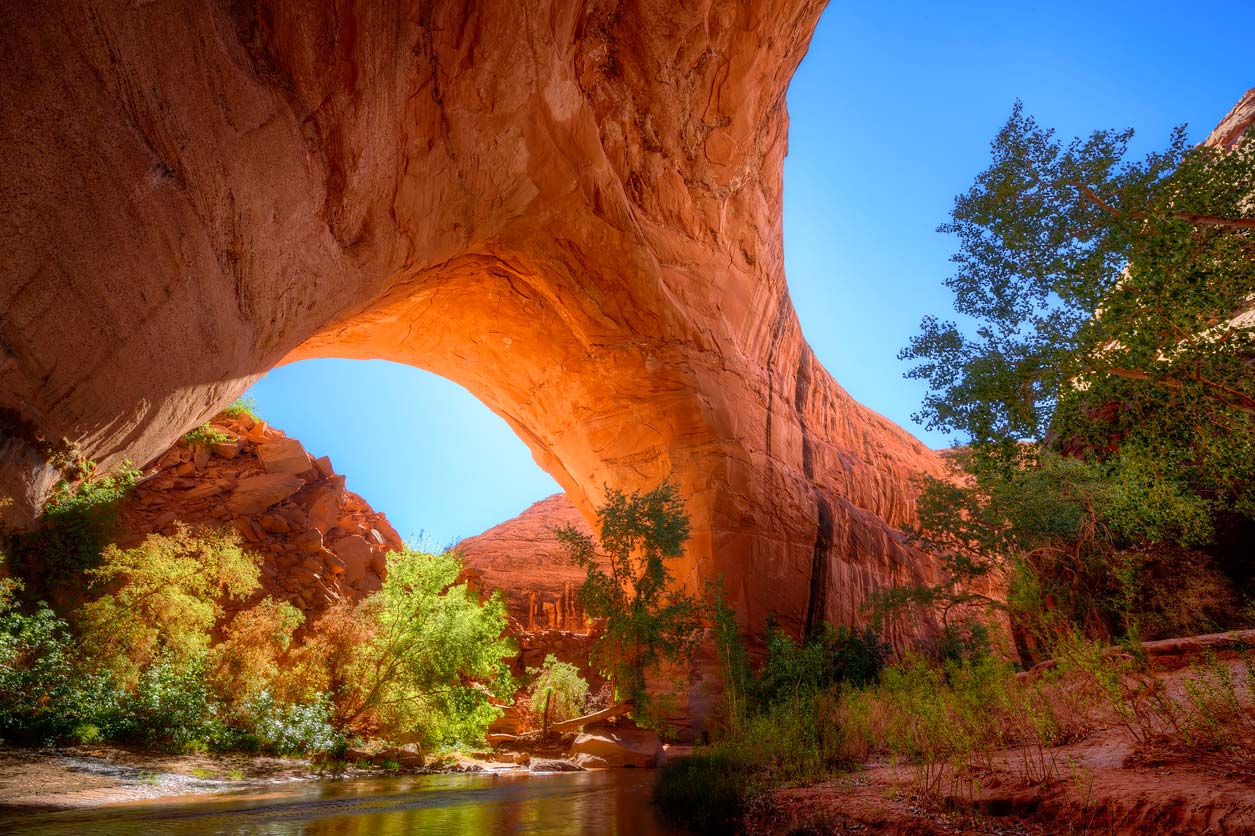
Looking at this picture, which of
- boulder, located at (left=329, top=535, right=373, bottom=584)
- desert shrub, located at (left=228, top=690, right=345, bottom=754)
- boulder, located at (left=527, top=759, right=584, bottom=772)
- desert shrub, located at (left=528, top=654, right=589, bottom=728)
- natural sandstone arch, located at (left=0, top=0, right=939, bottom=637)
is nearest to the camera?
natural sandstone arch, located at (left=0, top=0, right=939, bottom=637)

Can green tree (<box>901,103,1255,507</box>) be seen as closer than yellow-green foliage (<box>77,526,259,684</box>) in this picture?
Yes

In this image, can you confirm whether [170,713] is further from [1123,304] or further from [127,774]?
[1123,304]

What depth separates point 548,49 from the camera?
1023cm

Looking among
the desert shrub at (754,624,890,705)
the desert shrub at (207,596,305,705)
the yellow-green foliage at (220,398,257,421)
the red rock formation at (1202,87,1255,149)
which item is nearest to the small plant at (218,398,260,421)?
the yellow-green foliage at (220,398,257,421)

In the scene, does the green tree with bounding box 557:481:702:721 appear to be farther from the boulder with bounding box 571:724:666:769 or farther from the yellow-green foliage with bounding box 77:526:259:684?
the yellow-green foliage with bounding box 77:526:259:684

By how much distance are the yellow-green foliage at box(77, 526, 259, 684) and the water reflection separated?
14.9 feet

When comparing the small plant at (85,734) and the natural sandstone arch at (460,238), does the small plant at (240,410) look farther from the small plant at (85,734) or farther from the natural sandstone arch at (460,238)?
the small plant at (85,734)

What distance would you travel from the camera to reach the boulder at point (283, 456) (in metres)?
18.3

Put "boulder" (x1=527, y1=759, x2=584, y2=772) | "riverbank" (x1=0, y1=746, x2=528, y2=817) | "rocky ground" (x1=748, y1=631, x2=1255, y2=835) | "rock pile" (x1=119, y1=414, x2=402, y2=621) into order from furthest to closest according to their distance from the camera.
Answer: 1. "rock pile" (x1=119, y1=414, x2=402, y2=621)
2. "boulder" (x1=527, y1=759, x2=584, y2=772)
3. "riverbank" (x1=0, y1=746, x2=528, y2=817)
4. "rocky ground" (x1=748, y1=631, x2=1255, y2=835)

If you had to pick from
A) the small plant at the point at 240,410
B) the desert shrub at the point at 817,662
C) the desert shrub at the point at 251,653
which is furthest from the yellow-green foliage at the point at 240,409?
the desert shrub at the point at 817,662

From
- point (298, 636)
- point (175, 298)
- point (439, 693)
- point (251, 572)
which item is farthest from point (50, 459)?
point (298, 636)

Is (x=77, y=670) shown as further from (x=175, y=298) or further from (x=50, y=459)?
(x=175, y=298)

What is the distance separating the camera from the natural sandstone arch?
184 inches

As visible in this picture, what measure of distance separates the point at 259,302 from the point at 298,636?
1193cm
